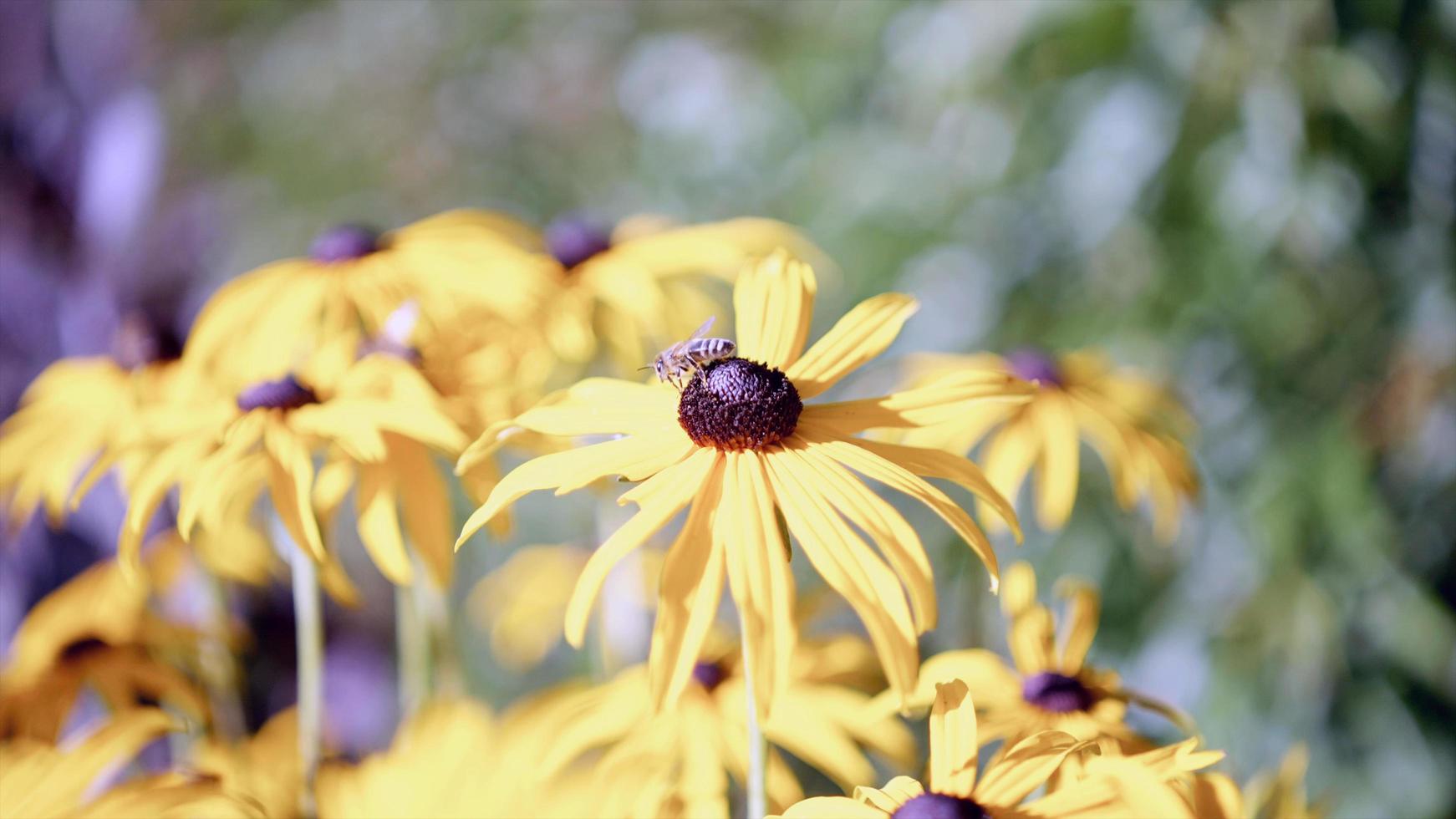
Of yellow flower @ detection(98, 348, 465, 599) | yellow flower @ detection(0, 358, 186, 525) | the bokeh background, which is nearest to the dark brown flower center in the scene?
yellow flower @ detection(98, 348, 465, 599)

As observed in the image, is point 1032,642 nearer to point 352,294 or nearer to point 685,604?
point 685,604

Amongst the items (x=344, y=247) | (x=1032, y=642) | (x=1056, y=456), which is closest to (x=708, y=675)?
(x=1032, y=642)

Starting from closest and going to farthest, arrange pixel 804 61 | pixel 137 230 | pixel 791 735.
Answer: pixel 791 735 → pixel 137 230 → pixel 804 61

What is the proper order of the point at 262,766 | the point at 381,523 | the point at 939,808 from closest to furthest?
1. the point at 939,808
2. the point at 381,523
3. the point at 262,766

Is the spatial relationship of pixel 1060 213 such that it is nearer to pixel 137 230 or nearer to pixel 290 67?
pixel 137 230

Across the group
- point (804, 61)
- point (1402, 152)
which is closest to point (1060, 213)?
point (1402, 152)

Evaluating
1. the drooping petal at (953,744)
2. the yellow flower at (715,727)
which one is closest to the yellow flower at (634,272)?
the yellow flower at (715,727)
